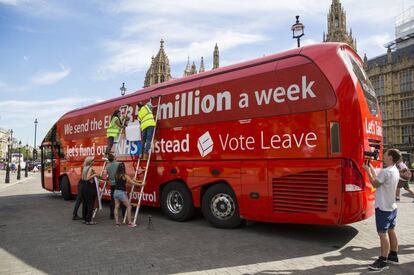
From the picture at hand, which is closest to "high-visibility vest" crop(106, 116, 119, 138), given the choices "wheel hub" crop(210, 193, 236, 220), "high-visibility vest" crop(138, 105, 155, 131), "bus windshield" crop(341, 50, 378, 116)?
"high-visibility vest" crop(138, 105, 155, 131)

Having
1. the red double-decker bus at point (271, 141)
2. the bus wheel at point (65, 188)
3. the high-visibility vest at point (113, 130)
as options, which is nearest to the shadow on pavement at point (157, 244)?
the red double-decker bus at point (271, 141)

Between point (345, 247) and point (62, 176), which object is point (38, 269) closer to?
point (345, 247)

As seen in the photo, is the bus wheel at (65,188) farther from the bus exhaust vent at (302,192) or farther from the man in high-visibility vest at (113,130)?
the bus exhaust vent at (302,192)

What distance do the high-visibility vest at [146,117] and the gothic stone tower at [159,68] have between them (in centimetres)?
9659

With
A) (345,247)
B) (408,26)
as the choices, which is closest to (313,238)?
(345,247)

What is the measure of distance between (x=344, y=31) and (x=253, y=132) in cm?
7222

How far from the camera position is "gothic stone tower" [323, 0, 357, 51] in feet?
229

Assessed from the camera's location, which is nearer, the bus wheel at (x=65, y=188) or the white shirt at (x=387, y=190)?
the white shirt at (x=387, y=190)

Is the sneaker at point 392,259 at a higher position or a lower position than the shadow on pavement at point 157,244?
higher

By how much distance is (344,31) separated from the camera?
230 feet

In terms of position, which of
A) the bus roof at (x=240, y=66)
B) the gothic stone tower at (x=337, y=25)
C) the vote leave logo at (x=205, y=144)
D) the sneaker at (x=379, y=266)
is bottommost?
the sneaker at (x=379, y=266)

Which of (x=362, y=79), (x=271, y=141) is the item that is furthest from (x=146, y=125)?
(x=362, y=79)

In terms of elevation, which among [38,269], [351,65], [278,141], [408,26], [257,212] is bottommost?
[38,269]

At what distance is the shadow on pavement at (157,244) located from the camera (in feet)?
18.1
